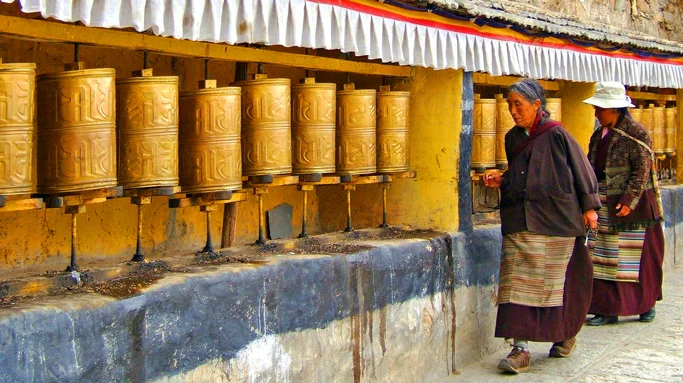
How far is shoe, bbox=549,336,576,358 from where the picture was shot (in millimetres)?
5824

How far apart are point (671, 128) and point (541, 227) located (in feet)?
15.8

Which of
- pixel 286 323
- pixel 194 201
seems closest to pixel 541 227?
pixel 286 323

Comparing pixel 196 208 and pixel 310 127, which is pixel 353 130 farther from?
pixel 196 208

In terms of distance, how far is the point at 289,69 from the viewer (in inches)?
223

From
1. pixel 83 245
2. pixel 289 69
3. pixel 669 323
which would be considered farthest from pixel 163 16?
pixel 669 323

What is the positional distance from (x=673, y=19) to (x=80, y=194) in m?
12.1

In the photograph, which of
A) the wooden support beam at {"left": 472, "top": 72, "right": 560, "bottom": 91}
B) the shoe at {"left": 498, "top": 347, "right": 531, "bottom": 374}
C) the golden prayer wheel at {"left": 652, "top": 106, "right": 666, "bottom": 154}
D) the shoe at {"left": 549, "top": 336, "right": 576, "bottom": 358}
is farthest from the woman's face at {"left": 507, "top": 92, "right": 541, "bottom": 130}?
the golden prayer wheel at {"left": 652, "top": 106, "right": 666, "bottom": 154}

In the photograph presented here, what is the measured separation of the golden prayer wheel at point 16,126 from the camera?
318 cm

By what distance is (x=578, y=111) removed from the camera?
7.55 meters

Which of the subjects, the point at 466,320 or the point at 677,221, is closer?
the point at 466,320

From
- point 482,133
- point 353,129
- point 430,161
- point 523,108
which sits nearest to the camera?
point 353,129

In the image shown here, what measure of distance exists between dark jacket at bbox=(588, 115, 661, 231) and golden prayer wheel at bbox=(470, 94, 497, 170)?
→ 964 mm

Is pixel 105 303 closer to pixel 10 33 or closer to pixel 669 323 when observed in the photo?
pixel 10 33

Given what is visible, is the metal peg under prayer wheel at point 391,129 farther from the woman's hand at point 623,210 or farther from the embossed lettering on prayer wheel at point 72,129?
the embossed lettering on prayer wheel at point 72,129
